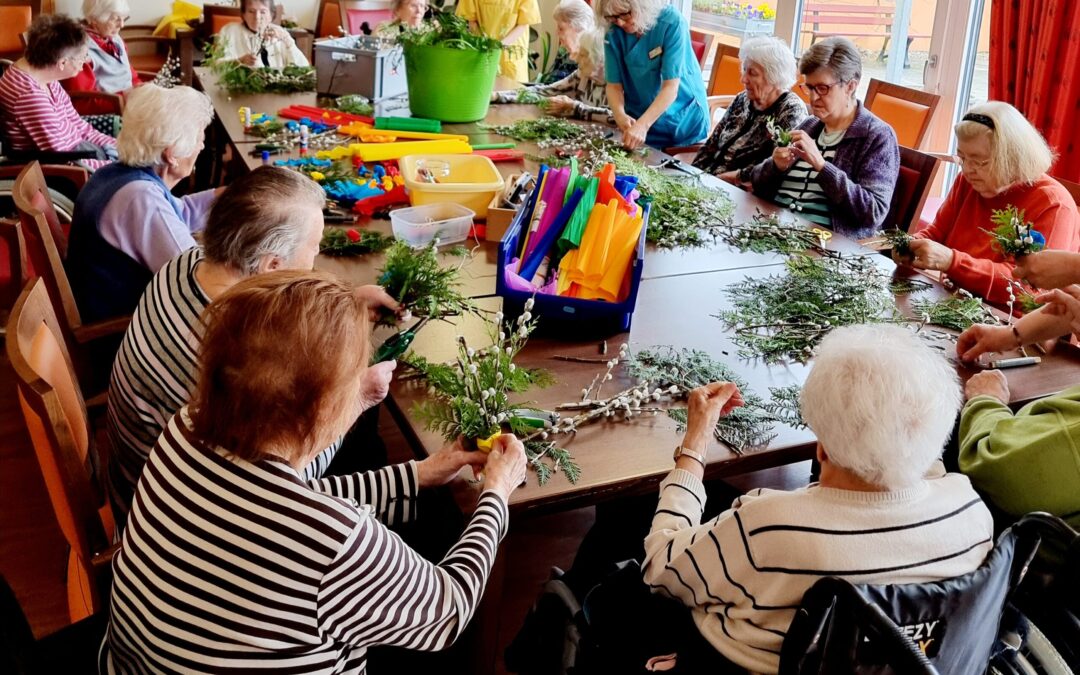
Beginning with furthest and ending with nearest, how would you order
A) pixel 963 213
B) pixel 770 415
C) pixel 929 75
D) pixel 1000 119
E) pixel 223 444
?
pixel 929 75 < pixel 963 213 < pixel 1000 119 < pixel 770 415 < pixel 223 444

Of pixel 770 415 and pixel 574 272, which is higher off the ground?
pixel 574 272

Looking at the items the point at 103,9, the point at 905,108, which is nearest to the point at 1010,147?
the point at 905,108

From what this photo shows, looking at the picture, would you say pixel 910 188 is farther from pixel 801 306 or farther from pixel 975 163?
pixel 801 306

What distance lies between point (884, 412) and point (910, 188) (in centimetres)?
226

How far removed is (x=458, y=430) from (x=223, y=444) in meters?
0.53

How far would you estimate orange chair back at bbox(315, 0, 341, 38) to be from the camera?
24.0 ft

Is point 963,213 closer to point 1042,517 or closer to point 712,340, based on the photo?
point 712,340

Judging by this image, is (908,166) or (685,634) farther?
(908,166)

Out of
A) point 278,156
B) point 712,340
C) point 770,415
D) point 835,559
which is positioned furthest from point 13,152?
point 835,559

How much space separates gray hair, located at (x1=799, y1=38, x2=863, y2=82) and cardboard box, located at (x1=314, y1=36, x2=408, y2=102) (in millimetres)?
1864

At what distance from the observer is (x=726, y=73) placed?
5352 millimetres

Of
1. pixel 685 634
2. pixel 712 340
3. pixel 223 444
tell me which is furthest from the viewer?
pixel 712 340

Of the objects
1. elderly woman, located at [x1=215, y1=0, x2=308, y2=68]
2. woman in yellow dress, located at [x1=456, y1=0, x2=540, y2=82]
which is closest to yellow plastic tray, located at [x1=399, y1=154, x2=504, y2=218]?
elderly woman, located at [x1=215, y1=0, x2=308, y2=68]

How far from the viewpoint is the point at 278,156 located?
3348 mm
